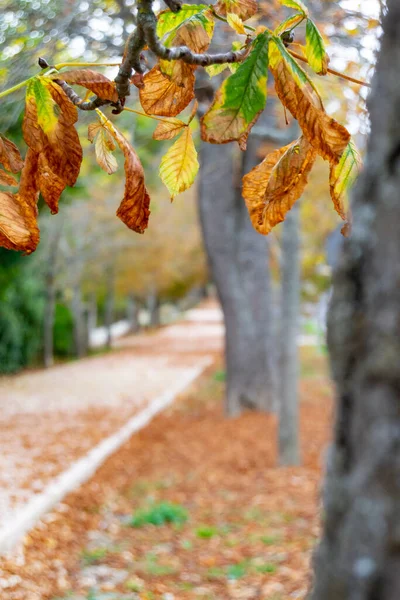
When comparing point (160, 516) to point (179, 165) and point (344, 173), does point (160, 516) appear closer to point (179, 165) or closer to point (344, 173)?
point (179, 165)

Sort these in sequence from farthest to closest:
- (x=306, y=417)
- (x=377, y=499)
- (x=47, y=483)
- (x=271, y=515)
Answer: (x=306, y=417) < (x=47, y=483) < (x=271, y=515) < (x=377, y=499)

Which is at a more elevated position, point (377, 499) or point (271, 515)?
point (377, 499)

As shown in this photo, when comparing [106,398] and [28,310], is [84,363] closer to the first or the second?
[28,310]

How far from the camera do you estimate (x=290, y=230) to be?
22.9 feet

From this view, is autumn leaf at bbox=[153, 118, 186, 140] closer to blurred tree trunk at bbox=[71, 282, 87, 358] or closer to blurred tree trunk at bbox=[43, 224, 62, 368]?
blurred tree trunk at bbox=[43, 224, 62, 368]

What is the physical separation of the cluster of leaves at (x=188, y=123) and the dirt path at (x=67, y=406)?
4.32 meters

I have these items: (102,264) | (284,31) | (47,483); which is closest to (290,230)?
(47,483)

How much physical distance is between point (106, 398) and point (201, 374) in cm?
517

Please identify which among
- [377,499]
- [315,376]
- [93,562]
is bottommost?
[315,376]

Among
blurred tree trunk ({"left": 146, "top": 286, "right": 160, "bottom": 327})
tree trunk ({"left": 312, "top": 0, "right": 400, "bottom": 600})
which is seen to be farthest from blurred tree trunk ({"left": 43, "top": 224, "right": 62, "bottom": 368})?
tree trunk ({"left": 312, "top": 0, "right": 400, "bottom": 600})

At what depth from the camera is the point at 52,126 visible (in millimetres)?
1197

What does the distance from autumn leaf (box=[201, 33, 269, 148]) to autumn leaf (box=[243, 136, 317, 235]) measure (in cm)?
15

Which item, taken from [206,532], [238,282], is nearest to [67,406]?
[238,282]

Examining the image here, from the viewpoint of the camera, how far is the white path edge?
4.89m
